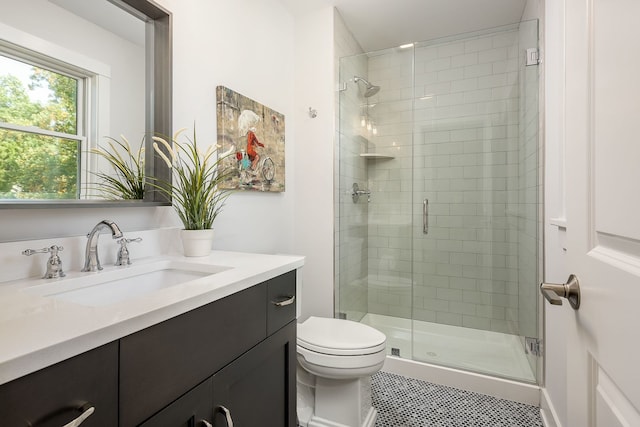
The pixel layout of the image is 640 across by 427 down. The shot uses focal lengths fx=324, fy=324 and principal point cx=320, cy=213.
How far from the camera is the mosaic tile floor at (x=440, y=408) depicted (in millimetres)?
1635

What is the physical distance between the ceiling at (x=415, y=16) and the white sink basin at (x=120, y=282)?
2.02 meters

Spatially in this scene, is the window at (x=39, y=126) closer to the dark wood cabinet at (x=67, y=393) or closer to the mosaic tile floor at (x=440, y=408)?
the dark wood cabinet at (x=67, y=393)

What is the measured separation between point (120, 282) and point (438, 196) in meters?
2.21

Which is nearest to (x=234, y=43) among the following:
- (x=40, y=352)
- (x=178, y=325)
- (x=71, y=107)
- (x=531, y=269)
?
(x=71, y=107)

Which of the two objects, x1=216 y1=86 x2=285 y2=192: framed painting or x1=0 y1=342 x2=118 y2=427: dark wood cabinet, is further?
x1=216 y1=86 x2=285 y2=192: framed painting

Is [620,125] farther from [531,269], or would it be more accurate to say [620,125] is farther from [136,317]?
[531,269]

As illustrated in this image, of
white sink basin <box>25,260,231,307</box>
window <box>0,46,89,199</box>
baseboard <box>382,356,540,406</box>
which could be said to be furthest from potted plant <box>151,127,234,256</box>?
baseboard <box>382,356,540,406</box>

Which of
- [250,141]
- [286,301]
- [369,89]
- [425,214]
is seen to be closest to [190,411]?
[286,301]

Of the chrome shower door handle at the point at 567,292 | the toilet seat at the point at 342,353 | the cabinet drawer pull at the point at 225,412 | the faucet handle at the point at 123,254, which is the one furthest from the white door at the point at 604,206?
the faucet handle at the point at 123,254

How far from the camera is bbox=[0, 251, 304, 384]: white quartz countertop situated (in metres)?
0.47

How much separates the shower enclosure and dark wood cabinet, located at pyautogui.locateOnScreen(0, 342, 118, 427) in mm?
1875

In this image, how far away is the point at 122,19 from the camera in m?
1.21

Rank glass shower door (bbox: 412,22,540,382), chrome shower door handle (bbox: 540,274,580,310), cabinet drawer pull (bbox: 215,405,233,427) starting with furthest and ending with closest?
glass shower door (bbox: 412,22,540,382) → cabinet drawer pull (bbox: 215,405,233,427) → chrome shower door handle (bbox: 540,274,580,310)

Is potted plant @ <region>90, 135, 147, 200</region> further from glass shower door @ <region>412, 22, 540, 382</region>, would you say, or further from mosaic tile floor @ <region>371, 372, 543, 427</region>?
glass shower door @ <region>412, 22, 540, 382</region>
